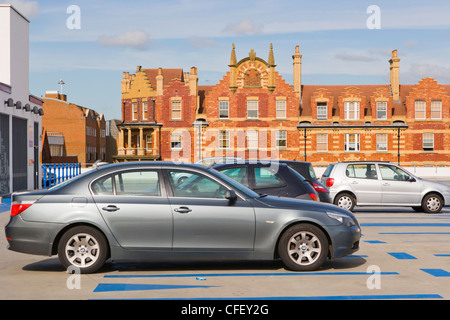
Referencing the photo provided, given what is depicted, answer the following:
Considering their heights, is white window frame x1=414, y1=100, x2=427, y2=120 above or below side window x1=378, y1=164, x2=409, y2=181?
above

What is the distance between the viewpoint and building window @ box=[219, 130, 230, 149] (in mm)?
56656

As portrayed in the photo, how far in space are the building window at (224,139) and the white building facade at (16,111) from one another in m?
29.5

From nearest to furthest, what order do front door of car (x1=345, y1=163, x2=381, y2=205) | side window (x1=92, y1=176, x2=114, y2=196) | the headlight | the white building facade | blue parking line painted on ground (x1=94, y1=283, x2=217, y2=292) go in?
blue parking line painted on ground (x1=94, y1=283, x2=217, y2=292) < side window (x1=92, y1=176, x2=114, y2=196) < the headlight < front door of car (x1=345, y1=163, x2=381, y2=205) < the white building facade

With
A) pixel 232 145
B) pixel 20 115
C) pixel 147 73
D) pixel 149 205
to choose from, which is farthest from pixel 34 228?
pixel 147 73

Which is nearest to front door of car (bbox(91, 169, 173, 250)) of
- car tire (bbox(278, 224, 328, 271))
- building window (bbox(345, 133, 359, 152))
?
car tire (bbox(278, 224, 328, 271))

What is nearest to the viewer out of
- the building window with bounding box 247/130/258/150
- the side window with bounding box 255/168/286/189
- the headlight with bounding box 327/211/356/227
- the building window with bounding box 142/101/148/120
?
the headlight with bounding box 327/211/356/227

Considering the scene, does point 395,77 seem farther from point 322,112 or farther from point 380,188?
point 380,188

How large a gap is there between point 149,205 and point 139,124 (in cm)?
5061

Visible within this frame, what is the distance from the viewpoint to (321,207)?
8.60 metres

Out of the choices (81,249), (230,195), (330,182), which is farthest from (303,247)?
(330,182)

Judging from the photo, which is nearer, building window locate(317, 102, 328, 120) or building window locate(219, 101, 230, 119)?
building window locate(317, 102, 328, 120)

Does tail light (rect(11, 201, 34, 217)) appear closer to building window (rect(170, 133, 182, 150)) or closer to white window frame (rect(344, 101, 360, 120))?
building window (rect(170, 133, 182, 150))

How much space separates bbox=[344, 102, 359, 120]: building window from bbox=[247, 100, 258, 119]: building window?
8.52 metres

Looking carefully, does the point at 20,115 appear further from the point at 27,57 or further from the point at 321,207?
the point at 321,207
